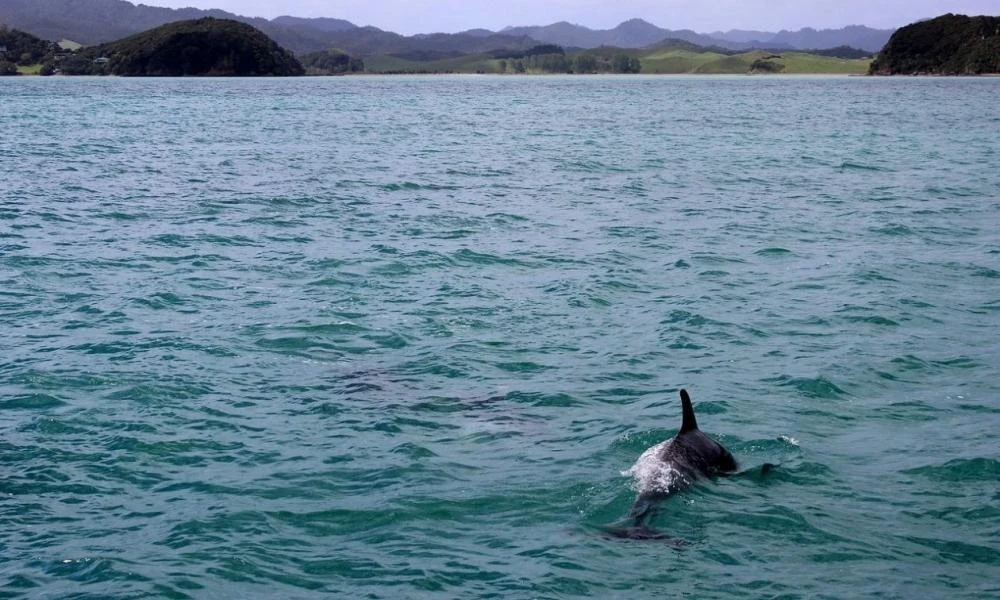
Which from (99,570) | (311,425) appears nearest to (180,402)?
(311,425)

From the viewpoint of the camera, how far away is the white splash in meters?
12.1

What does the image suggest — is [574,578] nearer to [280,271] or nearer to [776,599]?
[776,599]

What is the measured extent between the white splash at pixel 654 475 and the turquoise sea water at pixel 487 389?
0.23 m

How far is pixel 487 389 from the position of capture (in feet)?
53.9

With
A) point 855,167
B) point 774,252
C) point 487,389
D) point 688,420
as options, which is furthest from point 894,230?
point 688,420

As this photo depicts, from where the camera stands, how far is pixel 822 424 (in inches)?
587

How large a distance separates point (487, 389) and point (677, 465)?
4722mm

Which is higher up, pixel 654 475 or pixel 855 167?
pixel 855 167

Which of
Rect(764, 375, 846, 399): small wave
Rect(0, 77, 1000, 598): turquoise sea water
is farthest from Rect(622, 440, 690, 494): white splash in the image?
Rect(764, 375, 846, 399): small wave

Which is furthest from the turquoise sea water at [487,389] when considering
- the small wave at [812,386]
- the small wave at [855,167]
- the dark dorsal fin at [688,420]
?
the small wave at [855,167]

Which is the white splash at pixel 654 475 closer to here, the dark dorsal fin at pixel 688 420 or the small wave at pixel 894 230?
the dark dorsal fin at pixel 688 420

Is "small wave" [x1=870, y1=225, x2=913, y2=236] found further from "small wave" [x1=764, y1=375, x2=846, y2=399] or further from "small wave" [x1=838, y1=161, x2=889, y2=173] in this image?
"small wave" [x1=838, y1=161, x2=889, y2=173]

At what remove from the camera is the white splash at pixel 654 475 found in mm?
12086

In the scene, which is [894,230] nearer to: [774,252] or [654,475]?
[774,252]
